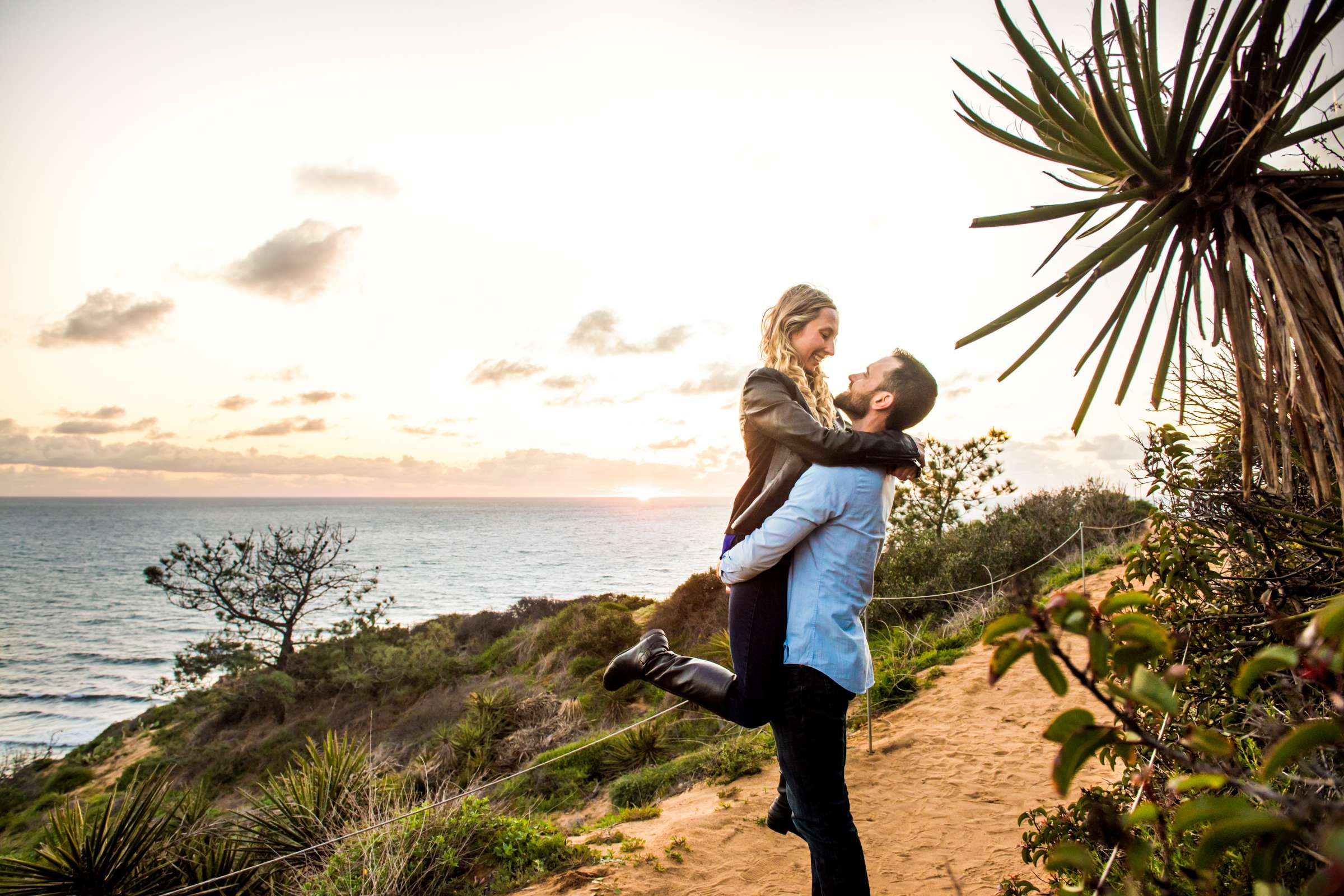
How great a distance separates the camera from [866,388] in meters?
2.51

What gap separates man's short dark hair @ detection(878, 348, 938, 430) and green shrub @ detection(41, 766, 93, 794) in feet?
59.4

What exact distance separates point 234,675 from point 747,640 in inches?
712

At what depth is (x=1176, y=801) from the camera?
2260 millimetres

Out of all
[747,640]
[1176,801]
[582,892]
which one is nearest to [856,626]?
[747,640]

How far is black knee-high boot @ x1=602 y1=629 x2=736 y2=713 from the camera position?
8.29ft

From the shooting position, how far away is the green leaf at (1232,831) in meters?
0.56

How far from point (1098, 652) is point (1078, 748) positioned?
131 mm

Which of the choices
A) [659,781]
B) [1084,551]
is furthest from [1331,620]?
[1084,551]

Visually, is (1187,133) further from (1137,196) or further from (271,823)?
(271,823)

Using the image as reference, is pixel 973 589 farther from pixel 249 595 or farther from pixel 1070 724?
pixel 249 595

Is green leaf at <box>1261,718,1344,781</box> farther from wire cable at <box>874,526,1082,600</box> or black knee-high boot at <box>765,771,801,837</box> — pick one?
wire cable at <box>874,526,1082,600</box>

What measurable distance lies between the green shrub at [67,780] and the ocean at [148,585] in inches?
116

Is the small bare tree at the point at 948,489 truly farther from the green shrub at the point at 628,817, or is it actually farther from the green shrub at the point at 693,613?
the green shrub at the point at 628,817

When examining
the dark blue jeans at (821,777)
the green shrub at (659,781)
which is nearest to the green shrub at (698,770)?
the green shrub at (659,781)
